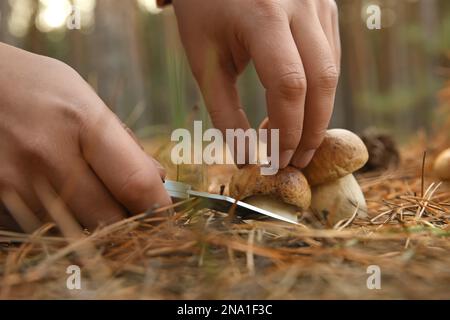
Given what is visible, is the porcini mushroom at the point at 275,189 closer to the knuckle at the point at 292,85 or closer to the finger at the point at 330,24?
the knuckle at the point at 292,85

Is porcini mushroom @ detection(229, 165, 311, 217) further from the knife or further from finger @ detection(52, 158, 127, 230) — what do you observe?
finger @ detection(52, 158, 127, 230)

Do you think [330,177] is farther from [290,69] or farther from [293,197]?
[290,69]

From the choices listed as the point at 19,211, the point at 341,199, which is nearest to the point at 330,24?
the point at 341,199

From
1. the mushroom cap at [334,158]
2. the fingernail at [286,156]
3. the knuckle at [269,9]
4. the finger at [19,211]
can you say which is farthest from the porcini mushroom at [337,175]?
the finger at [19,211]

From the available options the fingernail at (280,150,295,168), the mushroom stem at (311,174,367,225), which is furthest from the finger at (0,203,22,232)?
the mushroom stem at (311,174,367,225)

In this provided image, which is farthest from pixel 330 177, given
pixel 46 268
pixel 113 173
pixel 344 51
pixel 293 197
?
pixel 344 51

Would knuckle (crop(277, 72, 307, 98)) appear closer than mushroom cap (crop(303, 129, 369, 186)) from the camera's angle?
Yes

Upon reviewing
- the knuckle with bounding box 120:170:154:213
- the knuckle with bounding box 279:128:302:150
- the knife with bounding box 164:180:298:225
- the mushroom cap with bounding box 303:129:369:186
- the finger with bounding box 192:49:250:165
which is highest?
the finger with bounding box 192:49:250:165
